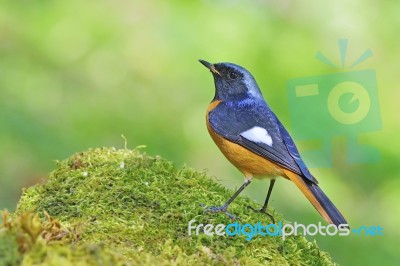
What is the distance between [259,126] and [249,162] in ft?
0.84

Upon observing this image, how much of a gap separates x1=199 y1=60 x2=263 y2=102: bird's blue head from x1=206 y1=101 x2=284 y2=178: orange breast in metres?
0.54

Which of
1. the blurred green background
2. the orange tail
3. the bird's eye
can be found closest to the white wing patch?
the orange tail

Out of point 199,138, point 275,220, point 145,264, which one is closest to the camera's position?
point 145,264

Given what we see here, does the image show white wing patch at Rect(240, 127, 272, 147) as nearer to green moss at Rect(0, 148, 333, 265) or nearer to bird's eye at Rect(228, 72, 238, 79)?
green moss at Rect(0, 148, 333, 265)

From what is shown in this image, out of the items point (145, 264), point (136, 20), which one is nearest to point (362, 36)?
point (136, 20)

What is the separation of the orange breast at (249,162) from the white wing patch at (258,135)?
8 centimetres

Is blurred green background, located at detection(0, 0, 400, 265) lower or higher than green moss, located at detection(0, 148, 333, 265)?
higher

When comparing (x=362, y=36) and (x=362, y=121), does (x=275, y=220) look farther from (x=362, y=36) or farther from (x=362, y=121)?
(x=362, y=36)

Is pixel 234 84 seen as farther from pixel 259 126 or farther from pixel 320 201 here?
pixel 320 201

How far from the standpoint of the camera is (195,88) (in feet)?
27.5

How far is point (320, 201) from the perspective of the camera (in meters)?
3.48

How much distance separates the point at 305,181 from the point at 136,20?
19.4ft

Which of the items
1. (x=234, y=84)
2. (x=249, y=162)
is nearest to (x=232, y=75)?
(x=234, y=84)

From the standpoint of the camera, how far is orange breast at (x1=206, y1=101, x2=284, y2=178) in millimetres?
3785
